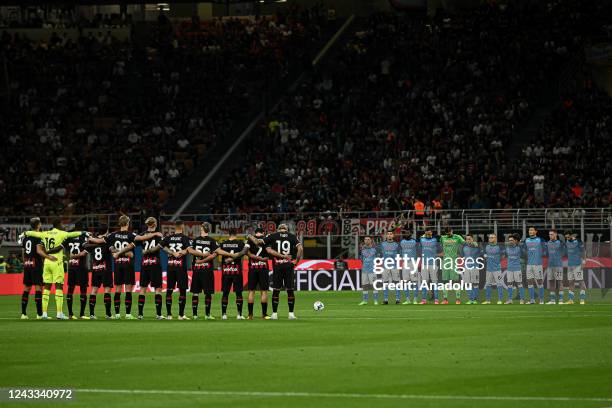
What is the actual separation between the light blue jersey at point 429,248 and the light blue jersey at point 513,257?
2214 millimetres

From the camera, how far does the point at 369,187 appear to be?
54.2 m

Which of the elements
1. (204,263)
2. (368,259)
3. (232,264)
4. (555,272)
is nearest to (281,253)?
(232,264)

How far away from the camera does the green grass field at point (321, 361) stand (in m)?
14.6

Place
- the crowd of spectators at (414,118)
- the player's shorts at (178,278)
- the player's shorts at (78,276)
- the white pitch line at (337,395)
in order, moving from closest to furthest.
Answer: the white pitch line at (337,395) → the player's shorts at (178,278) → the player's shorts at (78,276) → the crowd of spectators at (414,118)

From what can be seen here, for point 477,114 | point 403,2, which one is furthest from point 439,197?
point 403,2

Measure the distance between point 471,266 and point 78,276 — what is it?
42.5ft

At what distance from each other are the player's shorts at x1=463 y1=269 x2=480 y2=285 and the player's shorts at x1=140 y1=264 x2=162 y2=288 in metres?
12.2

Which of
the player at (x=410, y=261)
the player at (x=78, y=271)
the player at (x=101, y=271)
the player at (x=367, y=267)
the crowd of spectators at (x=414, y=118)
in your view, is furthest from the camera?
the crowd of spectators at (x=414, y=118)

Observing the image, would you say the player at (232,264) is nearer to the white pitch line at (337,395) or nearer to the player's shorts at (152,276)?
the player's shorts at (152,276)

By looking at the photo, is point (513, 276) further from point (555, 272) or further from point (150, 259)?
point (150, 259)

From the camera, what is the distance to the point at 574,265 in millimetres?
37031

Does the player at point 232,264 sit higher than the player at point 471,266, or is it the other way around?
the player at point 232,264

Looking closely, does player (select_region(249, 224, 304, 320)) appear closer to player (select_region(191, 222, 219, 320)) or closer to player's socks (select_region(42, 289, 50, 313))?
player (select_region(191, 222, 219, 320))

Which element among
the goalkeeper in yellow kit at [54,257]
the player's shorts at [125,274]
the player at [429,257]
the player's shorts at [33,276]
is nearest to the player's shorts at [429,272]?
the player at [429,257]
